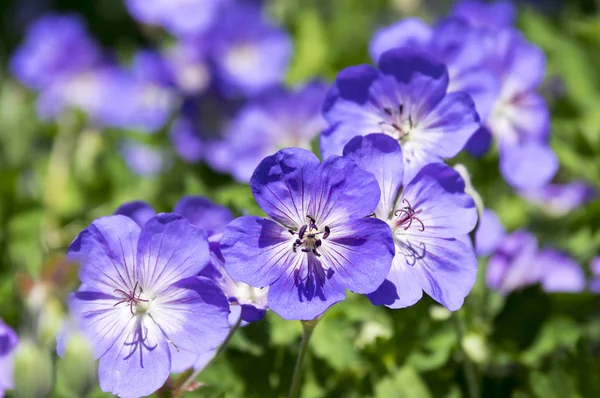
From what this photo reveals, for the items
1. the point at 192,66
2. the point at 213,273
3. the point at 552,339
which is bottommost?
the point at 552,339

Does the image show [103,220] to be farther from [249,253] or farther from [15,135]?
[15,135]

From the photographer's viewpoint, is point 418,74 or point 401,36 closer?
point 418,74

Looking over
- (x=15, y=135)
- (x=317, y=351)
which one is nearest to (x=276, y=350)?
(x=317, y=351)

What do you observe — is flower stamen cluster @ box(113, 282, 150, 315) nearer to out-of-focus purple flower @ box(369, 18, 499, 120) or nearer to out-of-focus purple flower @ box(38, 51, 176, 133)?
out-of-focus purple flower @ box(369, 18, 499, 120)

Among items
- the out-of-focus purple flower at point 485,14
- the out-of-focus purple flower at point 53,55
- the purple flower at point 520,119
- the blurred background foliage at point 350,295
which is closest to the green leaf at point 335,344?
the blurred background foliage at point 350,295

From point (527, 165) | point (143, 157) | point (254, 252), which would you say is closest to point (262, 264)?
point (254, 252)

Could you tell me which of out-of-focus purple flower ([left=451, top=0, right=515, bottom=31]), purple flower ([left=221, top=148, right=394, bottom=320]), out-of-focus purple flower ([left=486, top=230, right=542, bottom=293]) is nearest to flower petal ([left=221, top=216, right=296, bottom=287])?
purple flower ([left=221, top=148, right=394, bottom=320])

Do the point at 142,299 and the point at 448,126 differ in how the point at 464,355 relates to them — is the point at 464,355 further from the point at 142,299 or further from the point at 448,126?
the point at 142,299
